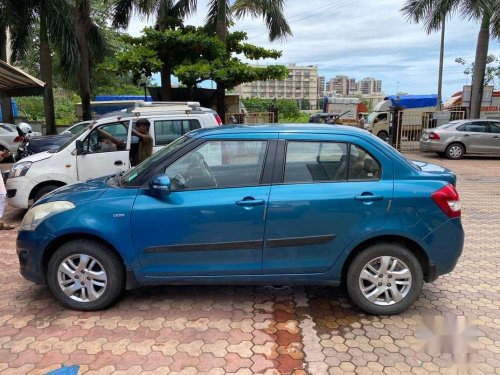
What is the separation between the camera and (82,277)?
11.5 ft

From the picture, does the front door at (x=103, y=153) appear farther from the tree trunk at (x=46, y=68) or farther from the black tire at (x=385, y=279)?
the tree trunk at (x=46, y=68)

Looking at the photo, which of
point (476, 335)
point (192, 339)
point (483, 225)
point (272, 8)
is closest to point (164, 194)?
point (192, 339)

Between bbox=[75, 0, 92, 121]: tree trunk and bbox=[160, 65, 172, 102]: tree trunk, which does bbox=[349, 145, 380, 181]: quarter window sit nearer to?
bbox=[160, 65, 172, 102]: tree trunk

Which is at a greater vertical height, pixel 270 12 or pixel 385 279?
pixel 270 12

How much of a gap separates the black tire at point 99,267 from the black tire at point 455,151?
46.0 ft

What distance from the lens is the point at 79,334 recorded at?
322cm

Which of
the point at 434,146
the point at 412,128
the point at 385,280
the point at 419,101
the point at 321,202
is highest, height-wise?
the point at 419,101

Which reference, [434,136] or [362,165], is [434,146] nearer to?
[434,136]

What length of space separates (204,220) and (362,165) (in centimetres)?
140

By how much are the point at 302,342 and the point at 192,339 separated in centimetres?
84

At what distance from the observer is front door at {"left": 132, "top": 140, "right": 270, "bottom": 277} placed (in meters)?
3.32

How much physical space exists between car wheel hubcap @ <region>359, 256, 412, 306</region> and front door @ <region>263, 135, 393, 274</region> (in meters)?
0.32

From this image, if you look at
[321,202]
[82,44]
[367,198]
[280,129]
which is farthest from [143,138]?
[82,44]

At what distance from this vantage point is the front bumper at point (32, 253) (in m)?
3.44
